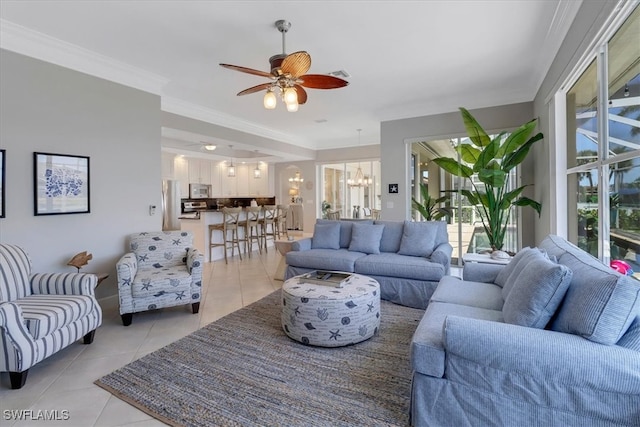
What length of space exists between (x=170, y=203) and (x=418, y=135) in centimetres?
497

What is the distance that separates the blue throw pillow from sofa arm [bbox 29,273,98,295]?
11.1 feet

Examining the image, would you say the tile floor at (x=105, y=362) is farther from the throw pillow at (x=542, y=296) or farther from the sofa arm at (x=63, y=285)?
the throw pillow at (x=542, y=296)

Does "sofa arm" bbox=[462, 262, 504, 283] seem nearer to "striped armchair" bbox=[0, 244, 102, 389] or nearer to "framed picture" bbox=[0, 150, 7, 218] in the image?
"striped armchair" bbox=[0, 244, 102, 389]

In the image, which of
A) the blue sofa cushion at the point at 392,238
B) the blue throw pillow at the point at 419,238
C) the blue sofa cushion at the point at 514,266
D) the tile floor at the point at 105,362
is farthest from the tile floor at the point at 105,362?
the blue sofa cushion at the point at 514,266

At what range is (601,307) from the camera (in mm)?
1478

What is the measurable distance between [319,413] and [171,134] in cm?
510

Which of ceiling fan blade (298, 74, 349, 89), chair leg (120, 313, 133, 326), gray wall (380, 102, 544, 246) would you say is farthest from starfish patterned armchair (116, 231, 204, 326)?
gray wall (380, 102, 544, 246)

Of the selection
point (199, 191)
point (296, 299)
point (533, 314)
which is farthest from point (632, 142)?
point (199, 191)

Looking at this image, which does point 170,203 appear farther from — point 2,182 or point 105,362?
point 105,362

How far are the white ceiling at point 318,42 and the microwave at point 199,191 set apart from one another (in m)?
4.62

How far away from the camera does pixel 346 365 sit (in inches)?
94.1

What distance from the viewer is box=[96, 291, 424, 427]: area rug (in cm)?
185

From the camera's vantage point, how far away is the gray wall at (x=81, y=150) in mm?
3023

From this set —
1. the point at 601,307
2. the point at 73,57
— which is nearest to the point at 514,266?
the point at 601,307
